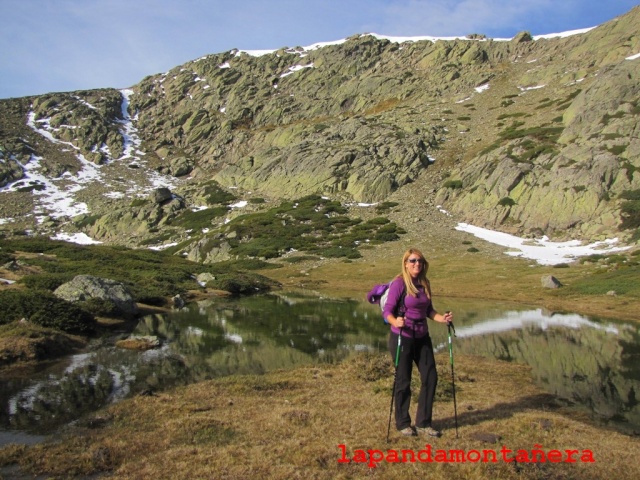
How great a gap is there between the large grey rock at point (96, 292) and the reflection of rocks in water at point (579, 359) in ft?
64.0

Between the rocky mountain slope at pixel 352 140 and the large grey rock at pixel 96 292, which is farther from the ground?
the rocky mountain slope at pixel 352 140

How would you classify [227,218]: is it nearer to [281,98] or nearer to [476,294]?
[476,294]

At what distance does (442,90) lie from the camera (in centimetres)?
13262

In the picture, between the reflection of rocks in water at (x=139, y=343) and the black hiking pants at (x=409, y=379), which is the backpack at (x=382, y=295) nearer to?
the black hiking pants at (x=409, y=379)

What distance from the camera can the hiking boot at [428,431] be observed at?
8.47m

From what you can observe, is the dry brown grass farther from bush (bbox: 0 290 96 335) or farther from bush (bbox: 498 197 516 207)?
bush (bbox: 498 197 516 207)

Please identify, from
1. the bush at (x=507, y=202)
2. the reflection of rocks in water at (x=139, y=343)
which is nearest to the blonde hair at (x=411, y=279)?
the reflection of rocks in water at (x=139, y=343)

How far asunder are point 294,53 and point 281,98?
4324cm

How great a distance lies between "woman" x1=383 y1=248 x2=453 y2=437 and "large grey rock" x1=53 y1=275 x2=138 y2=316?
21.1 m

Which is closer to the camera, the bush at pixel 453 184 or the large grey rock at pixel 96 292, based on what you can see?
the large grey rock at pixel 96 292

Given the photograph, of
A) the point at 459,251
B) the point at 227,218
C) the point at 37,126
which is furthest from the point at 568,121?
the point at 37,126

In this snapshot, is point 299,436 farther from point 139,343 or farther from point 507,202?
point 507,202

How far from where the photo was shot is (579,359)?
1822 centimetres

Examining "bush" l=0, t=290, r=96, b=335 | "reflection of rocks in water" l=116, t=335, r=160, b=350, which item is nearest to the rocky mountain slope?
"bush" l=0, t=290, r=96, b=335
